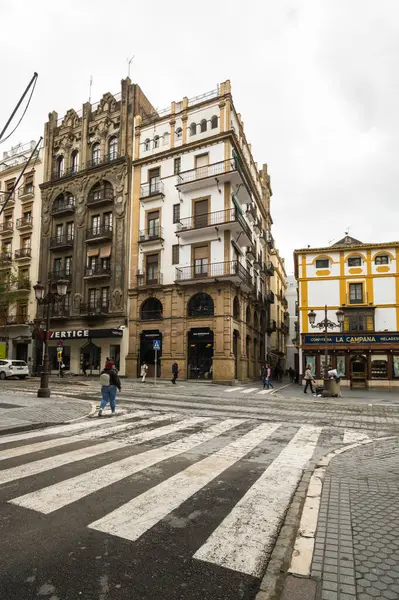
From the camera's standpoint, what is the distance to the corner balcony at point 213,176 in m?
28.7

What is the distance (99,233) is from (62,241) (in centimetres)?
477

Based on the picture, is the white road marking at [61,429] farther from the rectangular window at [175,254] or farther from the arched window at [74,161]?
the arched window at [74,161]

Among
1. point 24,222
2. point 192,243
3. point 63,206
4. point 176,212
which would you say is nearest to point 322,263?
point 192,243

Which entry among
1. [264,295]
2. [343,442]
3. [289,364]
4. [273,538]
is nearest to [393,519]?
[273,538]

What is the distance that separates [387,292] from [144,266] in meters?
19.4

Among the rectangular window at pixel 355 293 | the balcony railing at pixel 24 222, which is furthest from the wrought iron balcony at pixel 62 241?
the rectangular window at pixel 355 293

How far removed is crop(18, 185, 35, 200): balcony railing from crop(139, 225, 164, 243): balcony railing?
1482cm

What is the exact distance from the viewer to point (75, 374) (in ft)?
108

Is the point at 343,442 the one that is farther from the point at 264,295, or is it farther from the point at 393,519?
the point at 264,295

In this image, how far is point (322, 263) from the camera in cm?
3247

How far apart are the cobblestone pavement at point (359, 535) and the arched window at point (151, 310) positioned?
82.7 feet

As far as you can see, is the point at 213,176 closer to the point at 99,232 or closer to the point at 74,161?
the point at 99,232

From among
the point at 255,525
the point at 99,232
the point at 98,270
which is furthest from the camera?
the point at 99,232

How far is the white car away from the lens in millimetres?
28391
